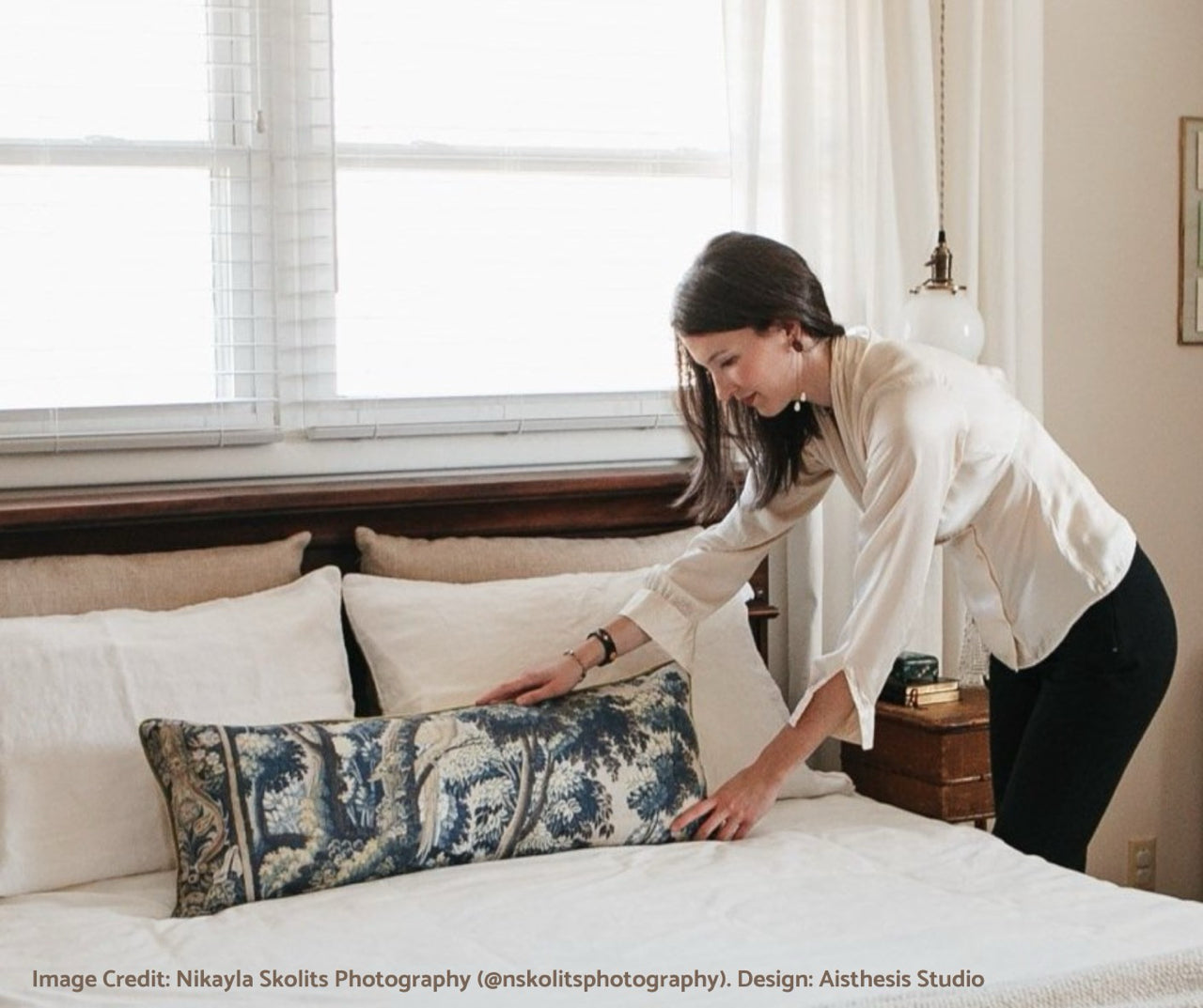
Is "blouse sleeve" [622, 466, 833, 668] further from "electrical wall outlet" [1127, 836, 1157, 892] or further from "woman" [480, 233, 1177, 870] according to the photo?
"electrical wall outlet" [1127, 836, 1157, 892]

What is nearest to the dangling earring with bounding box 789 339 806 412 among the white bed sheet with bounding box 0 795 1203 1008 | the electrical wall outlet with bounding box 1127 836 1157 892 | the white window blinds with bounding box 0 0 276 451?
the white bed sheet with bounding box 0 795 1203 1008

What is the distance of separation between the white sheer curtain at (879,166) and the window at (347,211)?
6.0 inches

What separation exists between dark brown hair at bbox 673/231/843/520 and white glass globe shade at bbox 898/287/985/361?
561 millimetres

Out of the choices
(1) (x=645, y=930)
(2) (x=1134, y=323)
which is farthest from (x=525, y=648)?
(2) (x=1134, y=323)

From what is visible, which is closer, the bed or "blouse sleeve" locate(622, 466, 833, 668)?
the bed

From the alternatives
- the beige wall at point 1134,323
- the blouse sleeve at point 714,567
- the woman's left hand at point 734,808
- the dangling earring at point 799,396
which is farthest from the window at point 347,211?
→ the woman's left hand at point 734,808

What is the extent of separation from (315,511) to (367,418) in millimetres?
261

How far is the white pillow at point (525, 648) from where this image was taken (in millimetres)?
2834

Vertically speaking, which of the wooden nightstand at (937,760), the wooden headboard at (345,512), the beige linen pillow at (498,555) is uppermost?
the wooden headboard at (345,512)

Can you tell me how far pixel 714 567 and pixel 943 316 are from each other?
0.74 metres

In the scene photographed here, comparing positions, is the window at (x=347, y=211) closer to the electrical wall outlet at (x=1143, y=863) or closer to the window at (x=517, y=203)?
the window at (x=517, y=203)

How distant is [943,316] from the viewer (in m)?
3.24

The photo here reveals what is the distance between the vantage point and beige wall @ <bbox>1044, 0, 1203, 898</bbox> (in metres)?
3.83

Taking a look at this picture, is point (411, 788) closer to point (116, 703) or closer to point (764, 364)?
point (116, 703)
